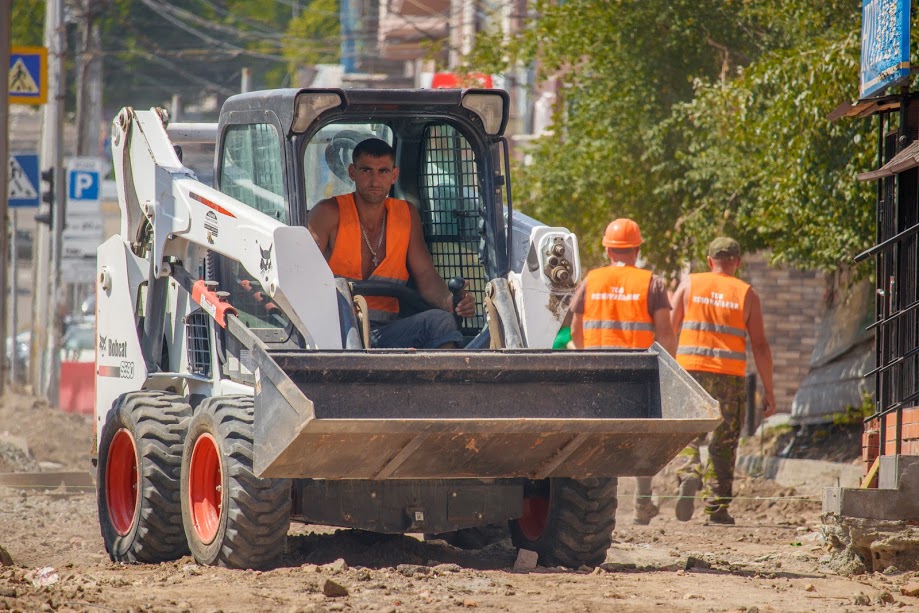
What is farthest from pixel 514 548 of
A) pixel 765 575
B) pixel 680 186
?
pixel 680 186

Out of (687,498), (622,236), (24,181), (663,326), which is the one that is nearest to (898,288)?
(663,326)

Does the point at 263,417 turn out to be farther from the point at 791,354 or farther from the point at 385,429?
the point at 791,354

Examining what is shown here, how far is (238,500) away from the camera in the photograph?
6.79 metres

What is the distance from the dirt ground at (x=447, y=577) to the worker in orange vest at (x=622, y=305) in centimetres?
130

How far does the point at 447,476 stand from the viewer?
6.87 m

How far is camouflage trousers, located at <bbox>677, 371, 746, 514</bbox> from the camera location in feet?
33.5

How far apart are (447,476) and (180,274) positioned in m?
2.34

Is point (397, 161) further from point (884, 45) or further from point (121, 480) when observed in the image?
point (884, 45)

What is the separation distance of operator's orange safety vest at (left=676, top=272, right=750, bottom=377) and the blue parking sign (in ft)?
44.3

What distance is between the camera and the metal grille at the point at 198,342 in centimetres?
806

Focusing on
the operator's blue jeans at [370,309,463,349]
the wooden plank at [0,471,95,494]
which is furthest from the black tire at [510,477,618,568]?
the wooden plank at [0,471,95,494]

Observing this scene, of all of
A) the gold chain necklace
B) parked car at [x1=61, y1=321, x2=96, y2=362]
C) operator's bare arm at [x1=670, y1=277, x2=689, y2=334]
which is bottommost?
parked car at [x1=61, y1=321, x2=96, y2=362]

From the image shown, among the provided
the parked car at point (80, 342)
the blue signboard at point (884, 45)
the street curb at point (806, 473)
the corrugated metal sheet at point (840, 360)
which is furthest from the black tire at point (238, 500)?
the parked car at point (80, 342)

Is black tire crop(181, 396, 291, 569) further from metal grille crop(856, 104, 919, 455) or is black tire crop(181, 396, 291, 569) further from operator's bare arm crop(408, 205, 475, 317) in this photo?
metal grille crop(856, 104, 919, 455)
